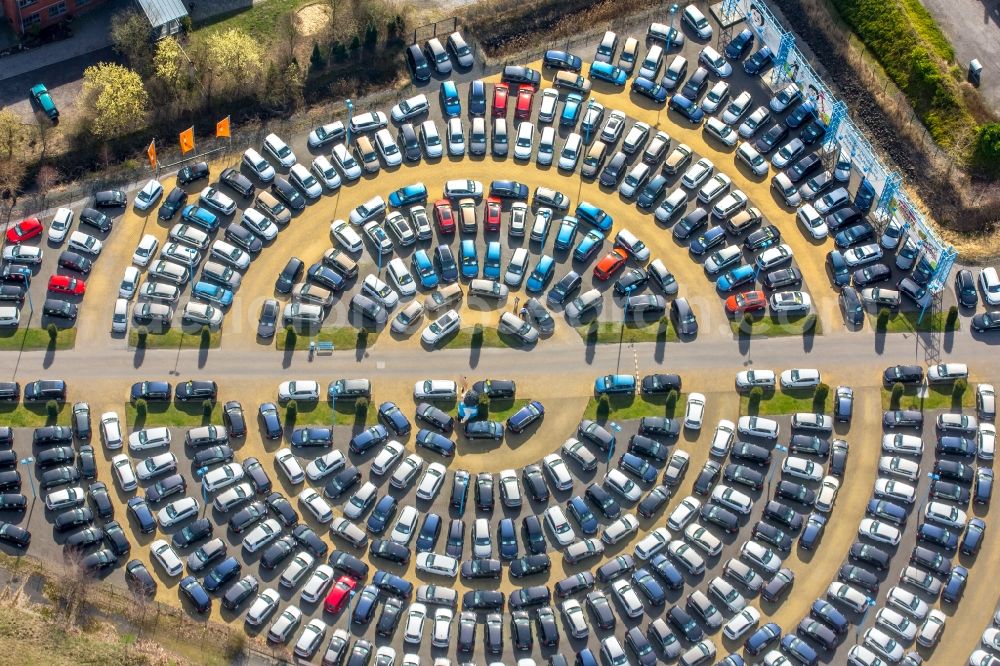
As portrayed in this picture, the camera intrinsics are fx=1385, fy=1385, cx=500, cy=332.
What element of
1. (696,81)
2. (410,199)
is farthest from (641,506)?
(696,81)

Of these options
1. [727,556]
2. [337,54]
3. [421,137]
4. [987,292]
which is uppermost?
[337,54]

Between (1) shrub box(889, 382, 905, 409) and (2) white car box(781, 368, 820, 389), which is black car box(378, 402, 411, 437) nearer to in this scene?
(2) white car box(781, 368, 820, 389)

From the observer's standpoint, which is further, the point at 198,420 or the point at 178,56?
the point at 178,56

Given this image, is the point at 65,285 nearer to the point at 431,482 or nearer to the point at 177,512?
the point at 177,512

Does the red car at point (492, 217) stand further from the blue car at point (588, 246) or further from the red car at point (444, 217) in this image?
the blue car at point (588, 246)

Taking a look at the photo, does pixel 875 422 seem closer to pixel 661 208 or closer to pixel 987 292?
pixel 987 292

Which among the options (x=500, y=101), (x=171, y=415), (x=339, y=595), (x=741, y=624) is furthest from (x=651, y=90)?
(x=339, y=595)

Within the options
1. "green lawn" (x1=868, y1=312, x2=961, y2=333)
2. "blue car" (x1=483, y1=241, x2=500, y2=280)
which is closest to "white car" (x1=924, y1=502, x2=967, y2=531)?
"green lawn" (x1=868, y1=312, x2=961, y2=333)
